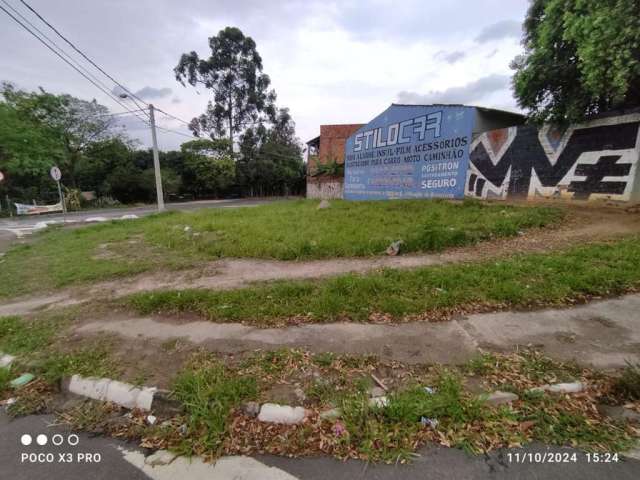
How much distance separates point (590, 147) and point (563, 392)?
9376 millimetres

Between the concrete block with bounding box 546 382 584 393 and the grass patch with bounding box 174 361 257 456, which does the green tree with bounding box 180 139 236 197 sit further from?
the concrete block with bounding box 546 382 584 393

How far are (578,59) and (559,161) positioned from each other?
111 inches

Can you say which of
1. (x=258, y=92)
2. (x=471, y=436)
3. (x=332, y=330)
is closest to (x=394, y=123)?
(x=332, y=330)

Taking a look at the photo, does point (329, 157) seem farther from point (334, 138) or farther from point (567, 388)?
point (567, 388)

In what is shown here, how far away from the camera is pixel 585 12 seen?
631cm

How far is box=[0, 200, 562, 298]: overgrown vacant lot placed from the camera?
17.9ft

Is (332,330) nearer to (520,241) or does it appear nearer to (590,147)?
(520,241)

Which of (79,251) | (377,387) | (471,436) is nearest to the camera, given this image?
(471,436)

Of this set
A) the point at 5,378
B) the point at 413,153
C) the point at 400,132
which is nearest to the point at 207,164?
the point at 400,132

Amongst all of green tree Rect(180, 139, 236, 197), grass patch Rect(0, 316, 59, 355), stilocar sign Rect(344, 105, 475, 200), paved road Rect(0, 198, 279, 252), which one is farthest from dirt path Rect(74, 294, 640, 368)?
green tree Rect(180, 139, 236, 197)

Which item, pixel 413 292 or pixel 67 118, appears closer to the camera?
pixel 413 292

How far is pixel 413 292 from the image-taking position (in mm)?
3662

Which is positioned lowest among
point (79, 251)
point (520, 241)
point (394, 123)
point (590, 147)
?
point (79, 251)

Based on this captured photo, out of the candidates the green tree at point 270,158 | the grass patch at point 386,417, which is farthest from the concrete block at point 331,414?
the green tree at point 270,158
